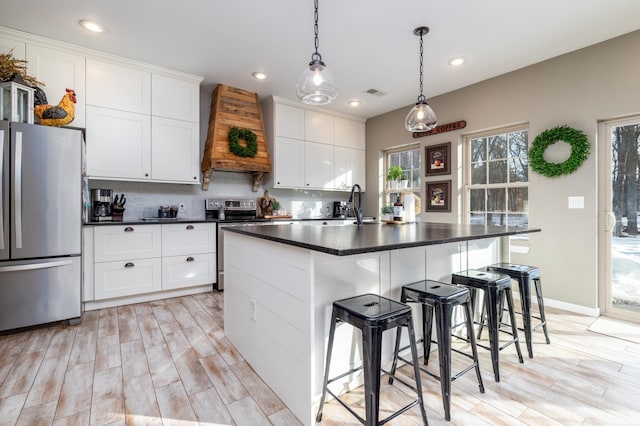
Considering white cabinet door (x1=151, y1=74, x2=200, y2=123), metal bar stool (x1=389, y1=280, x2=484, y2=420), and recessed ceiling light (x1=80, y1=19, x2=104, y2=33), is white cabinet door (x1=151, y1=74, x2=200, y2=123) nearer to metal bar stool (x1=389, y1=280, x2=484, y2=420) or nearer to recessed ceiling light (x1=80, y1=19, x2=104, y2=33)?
recessed ceiling light (x1=80, y1=19, x2=104, y2=33)

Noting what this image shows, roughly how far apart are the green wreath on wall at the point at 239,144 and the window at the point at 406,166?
2.24 m

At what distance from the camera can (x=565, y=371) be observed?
201cm

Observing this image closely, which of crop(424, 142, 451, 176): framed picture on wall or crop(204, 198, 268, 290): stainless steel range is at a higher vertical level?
crop(424, 142, 451, 176): framed picture on wall

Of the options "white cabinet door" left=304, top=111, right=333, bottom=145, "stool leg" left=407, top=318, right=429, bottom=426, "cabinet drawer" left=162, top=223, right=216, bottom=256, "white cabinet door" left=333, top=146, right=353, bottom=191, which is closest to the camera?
"stool leg" left=407, top=318, right=429, bottom=426

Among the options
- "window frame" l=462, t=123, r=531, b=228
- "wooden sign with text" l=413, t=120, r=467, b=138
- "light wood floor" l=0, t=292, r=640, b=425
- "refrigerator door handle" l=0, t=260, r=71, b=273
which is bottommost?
"light wood floor" l=0, t=292, r=640, b=425

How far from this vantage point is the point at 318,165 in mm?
4992

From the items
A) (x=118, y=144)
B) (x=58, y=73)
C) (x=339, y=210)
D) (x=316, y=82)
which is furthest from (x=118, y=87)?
(x=339, y=210)

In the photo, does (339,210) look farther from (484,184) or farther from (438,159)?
(484,184)

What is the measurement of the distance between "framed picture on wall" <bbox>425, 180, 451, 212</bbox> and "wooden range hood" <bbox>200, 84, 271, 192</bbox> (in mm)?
2364

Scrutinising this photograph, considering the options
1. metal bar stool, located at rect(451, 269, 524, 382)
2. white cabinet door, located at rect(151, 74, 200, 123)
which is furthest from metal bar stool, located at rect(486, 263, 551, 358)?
white cabinet door, located at rect(151, 74, 200, 123)

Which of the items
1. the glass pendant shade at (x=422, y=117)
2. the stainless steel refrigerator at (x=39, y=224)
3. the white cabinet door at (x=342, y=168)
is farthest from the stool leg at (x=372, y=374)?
the white cabinet door at (x=342, y=168)

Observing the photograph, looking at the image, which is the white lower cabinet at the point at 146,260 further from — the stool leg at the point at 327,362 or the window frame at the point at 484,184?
the window frame at the point at 484,184

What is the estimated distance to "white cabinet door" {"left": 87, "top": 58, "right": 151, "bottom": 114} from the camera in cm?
325

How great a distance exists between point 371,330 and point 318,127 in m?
4.11
